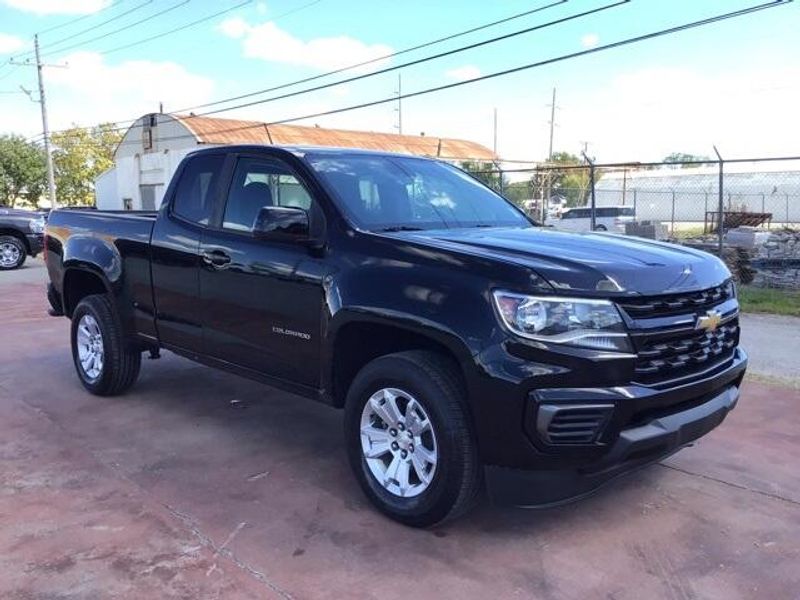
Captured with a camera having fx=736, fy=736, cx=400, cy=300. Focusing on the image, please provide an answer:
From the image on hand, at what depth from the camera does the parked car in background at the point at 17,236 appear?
18.1m

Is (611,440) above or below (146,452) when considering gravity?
above

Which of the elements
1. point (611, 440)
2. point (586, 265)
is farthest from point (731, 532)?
point (586, 265)

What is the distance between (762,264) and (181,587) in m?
11.4

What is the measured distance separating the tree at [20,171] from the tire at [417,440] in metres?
53.2

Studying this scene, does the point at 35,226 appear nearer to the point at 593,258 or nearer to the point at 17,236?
the point at 17,236

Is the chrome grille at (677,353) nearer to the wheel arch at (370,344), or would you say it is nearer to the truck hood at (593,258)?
the truck hood at (593,258)

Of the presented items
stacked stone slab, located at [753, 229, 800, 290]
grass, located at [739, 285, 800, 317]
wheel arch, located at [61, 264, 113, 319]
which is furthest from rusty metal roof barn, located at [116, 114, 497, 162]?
wheel arch, located at [61, 264, 113, 319]

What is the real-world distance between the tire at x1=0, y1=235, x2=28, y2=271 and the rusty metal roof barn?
18276 millimetres

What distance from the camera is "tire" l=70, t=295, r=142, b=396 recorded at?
5.73m

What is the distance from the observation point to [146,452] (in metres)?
4.73

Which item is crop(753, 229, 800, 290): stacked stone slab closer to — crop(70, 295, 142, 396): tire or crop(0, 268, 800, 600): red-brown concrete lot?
crop(0, 268, 800, 600): red-brown concrete lot

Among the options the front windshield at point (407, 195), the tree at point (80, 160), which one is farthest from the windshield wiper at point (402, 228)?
the tree at point (80, 160)

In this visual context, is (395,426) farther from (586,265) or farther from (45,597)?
(45,597)

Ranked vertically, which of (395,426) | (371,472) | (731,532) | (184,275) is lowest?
(731,532)
